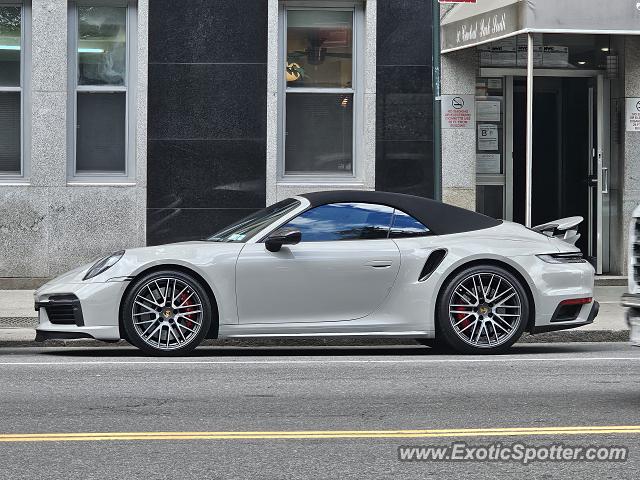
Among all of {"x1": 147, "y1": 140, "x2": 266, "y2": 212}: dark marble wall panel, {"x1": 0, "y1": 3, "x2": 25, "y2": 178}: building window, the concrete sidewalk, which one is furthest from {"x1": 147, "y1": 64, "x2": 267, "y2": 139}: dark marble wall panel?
the concrete sidewalk

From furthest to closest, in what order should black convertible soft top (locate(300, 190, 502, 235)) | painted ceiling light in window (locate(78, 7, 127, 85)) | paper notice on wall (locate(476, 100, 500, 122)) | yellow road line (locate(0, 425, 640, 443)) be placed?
paper notice on wall (locate(476, 100, 500, 122)), painted ceiling light in window (locate(78, 7, 127, 85)), black convertible soft top (locate(300, 190, 502, 235)), yellow road line (locate(0, 425, 640, 443))

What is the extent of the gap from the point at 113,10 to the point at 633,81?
7052 mm

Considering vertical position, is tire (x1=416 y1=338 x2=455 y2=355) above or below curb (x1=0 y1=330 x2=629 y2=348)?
above

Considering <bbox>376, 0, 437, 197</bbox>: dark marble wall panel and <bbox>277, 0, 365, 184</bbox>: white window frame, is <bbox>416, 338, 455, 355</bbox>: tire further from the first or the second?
<bbox>277, 0, 365, 184</bbox>: white window frame

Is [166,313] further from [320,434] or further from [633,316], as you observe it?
[633,316]

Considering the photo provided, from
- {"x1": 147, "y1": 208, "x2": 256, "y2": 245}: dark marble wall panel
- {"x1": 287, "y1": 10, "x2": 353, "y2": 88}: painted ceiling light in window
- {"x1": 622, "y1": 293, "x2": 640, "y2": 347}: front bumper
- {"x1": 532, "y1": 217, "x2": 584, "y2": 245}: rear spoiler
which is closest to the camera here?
{"x1": 622, "y1": 293, "x2": 640, "y2": 347}: front bumper

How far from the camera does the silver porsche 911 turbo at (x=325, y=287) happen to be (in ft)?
33.6

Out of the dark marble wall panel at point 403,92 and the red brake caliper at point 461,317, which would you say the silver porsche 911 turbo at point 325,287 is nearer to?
the red brake caliper at point 461,317

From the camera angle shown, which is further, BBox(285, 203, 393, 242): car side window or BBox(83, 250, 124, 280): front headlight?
BBox(285, 203, 393, 242): car side window

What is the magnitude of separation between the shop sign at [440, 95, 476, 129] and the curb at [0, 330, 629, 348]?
5233 mm

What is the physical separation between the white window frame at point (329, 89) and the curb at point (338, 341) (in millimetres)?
5145

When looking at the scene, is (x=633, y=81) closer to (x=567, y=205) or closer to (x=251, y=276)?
(x=567, y=205)

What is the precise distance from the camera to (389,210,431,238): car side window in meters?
10.6

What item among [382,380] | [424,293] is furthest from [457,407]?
[424,293]
